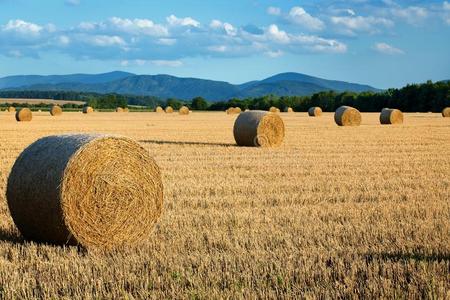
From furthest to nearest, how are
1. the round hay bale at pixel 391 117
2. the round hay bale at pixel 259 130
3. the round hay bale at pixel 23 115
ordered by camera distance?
1. the round hay bale at pixel 23 115
2. the round hay bale at pixel 391 117
3. the round hay bale at pixel 259 130

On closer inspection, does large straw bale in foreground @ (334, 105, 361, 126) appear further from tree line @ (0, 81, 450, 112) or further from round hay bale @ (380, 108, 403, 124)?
tree line @ (0, 81, 450, 112)

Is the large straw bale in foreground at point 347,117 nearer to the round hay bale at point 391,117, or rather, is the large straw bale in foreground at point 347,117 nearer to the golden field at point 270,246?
the round hay bale at point 391,117

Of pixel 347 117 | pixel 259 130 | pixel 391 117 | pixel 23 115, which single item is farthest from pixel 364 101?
pixel 259 130

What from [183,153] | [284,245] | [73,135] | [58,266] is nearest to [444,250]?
[284,245]

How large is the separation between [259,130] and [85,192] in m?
13.6

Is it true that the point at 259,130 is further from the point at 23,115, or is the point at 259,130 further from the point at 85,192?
the point at 23,115

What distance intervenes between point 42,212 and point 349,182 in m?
6.61

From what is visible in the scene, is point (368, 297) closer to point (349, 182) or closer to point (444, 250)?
point (444, 250)

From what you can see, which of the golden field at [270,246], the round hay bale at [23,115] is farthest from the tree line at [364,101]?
the golden field at [270,246]

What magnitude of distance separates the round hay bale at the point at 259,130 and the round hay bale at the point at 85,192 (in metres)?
12.7

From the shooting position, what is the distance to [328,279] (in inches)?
228

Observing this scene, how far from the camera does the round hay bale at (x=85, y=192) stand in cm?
715

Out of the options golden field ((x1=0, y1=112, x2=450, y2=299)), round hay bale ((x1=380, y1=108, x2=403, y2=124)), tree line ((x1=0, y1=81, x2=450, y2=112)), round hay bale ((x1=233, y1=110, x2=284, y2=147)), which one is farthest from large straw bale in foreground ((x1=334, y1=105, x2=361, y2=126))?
tree line ((x1=0, y1=81, x2=450, y2=112))

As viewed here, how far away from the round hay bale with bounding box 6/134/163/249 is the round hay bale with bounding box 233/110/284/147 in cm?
1273
